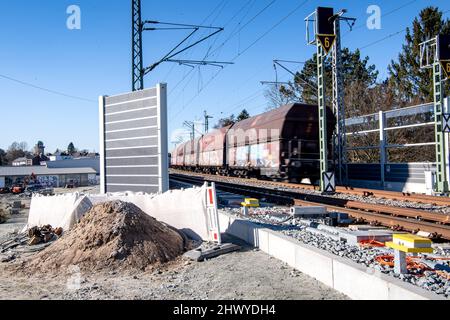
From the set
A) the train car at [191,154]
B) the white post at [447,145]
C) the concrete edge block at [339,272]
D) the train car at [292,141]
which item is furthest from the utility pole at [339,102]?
the train car at [191,154]

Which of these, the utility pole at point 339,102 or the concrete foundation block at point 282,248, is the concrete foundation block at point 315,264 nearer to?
the concrete foundation block at point 282,248

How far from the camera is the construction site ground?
5.12 meters

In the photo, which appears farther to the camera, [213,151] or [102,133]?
[213,151]

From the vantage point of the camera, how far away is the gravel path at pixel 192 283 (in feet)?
16.7

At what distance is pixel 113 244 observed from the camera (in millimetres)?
7082

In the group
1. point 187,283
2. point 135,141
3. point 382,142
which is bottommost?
point 187,283

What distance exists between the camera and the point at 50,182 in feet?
156

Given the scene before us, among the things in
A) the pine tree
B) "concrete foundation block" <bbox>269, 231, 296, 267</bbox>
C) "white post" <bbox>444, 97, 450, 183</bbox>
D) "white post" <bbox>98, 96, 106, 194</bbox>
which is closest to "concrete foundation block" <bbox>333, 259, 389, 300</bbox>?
"concrete foundation block" <bbox>269, 231, 296, 267</bbox>

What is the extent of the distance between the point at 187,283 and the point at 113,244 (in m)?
1.94

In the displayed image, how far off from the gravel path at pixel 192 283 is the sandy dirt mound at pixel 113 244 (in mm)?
323

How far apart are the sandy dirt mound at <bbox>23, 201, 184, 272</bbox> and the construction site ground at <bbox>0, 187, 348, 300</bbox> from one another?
0.87ft

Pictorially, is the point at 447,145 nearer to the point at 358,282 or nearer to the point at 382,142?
the point at 382,142

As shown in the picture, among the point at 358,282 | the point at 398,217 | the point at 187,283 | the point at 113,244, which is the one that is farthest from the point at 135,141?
the point at 358,282

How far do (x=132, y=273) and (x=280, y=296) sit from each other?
2612 mm
